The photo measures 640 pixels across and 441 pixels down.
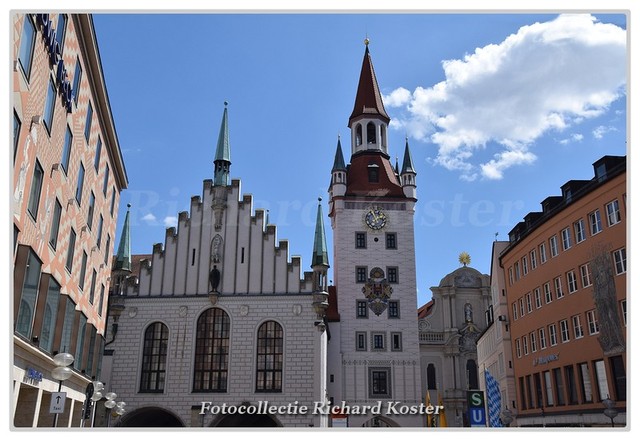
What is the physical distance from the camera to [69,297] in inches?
862

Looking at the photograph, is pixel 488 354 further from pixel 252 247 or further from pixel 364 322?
pixel 252 247

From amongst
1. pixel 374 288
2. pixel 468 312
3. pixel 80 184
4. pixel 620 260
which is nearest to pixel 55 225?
pixel 80 184

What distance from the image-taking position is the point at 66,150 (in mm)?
20031

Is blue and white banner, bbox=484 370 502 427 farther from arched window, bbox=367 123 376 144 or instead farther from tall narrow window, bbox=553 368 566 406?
arched window, bbox=367 123 376 144

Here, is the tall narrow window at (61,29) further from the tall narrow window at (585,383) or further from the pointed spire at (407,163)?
the pointed spire at (407,163)

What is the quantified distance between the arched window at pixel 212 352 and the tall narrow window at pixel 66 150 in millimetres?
20244

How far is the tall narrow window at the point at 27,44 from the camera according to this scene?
45.5 ft

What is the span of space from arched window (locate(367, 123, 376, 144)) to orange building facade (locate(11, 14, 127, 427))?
29682 millimetres

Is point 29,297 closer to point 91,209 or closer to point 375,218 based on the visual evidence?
point 91,209

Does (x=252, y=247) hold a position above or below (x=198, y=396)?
above

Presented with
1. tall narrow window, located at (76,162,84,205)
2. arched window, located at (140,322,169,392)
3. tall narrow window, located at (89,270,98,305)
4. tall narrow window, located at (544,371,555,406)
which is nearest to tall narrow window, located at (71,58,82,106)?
tall narrow window, located at (76,162,84,205)

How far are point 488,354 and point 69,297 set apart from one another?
110 feet
